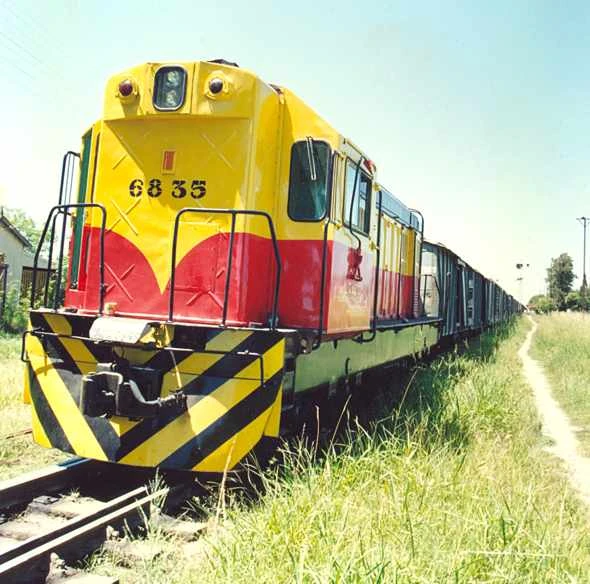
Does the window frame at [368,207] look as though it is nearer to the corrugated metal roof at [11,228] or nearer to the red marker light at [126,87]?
the red marker light at [126,87]

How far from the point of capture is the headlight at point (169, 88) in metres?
4.99

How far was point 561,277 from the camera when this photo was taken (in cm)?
8444

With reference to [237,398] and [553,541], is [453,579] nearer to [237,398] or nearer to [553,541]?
[553,541]

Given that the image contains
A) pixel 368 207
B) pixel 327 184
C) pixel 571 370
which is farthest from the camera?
pixel 571 370

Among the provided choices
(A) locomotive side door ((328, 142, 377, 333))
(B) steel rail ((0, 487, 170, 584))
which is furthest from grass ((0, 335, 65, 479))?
(A) locomotive side door ((328, 142, 377, 333))

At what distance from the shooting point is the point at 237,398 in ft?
14.5

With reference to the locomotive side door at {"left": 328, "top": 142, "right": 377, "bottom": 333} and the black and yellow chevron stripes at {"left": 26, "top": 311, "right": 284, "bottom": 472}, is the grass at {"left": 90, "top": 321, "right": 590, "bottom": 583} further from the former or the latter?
the locomotive side door at {"left": 328, "top": 142, "right": 377, "bottom": 333}

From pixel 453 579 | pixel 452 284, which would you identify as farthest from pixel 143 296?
pixel 452 284

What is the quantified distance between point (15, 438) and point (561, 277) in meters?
87.6

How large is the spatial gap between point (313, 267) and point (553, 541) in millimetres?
2727

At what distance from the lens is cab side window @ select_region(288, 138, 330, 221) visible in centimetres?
511

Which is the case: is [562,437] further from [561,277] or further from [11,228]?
[561,277]

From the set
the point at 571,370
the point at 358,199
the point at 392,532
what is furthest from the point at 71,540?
the point at 571,370

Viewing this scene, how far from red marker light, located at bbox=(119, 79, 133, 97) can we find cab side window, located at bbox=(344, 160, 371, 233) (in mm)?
1903
